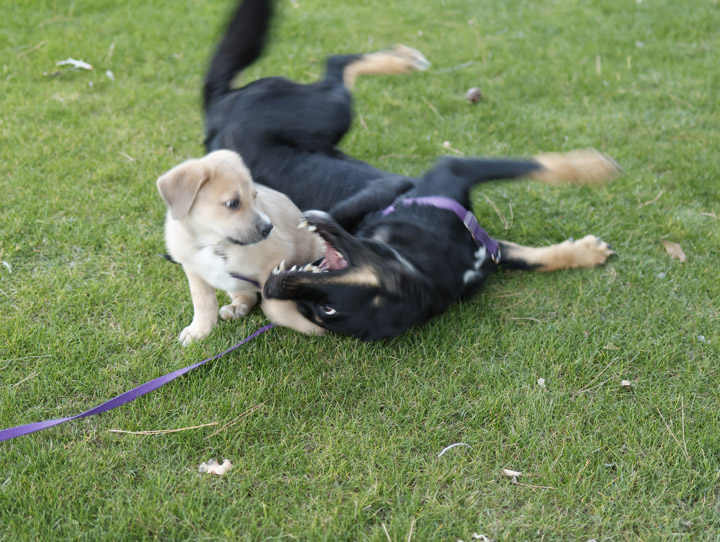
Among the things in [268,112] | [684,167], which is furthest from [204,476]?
[684,167]

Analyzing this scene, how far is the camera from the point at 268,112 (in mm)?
3518

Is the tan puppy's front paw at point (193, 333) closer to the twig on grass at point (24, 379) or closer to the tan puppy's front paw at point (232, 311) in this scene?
the tan puppy's front paw at point (232, 311)

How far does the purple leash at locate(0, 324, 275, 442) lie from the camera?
2.34 meters

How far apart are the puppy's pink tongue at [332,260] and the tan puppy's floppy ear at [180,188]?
62 cm

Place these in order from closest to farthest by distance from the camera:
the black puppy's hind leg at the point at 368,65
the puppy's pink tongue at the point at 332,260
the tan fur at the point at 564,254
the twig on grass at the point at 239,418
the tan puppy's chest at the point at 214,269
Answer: the twig on grass at the point at 239,418 < the puppy's pink tongue at the point at 332,260 < the tan puppy's chest at the point at 214,269 < the tan fur at the point at 564,254 < the black puppy's hind leg at the point at 368,65

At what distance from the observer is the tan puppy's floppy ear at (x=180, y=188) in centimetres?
259

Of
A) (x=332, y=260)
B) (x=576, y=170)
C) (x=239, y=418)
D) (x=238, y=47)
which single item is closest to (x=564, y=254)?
(x=576, y=170)

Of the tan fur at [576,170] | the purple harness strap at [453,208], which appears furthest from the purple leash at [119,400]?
the tan fur at [576,170]

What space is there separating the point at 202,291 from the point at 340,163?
1090 mm

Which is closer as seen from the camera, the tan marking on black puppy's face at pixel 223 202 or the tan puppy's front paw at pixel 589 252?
the tan marking on black puppy's face at pixel 223 202

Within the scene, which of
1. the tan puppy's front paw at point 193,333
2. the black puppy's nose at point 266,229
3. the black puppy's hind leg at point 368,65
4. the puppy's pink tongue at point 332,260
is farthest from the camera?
the black puppy's hind leg at point 368,65

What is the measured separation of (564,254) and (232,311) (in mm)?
1884

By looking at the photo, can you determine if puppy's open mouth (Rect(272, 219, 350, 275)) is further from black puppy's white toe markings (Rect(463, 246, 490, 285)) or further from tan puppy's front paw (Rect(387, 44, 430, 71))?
tan puppy's front paw (Rect(387, 44, 430, 71))

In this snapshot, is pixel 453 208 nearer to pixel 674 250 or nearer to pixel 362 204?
pixel 362 204
